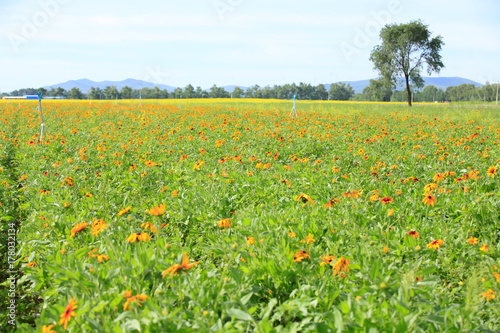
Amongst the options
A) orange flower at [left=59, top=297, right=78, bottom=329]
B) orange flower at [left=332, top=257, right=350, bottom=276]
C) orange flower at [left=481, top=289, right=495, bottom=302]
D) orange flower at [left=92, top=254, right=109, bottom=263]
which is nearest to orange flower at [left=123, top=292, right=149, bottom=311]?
orange flower at [left=59, top=297, right=78, bottom=329]

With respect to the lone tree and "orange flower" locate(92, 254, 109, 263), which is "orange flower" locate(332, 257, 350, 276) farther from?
the lone tree

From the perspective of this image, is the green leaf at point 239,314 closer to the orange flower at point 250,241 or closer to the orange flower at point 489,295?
the orange flower at point 250,241

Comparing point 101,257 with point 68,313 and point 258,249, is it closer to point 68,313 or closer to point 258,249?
point 68,313

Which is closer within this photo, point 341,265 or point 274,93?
point 341,265

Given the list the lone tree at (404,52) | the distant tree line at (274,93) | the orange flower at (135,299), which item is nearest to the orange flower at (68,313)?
the orange flower at (135,299)

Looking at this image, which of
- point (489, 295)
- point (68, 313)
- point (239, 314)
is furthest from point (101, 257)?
point (489, 295)

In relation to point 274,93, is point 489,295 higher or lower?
lower

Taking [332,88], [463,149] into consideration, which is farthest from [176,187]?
[332,88]

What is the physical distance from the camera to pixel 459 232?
317 centimetres

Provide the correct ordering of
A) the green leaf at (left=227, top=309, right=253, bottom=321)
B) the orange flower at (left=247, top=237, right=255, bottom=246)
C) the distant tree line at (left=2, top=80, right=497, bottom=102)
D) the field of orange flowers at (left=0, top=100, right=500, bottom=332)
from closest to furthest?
the green leaf at (left=227, top=309, right=253, bottom=321) → the field of orange flowers at (left=0, top=100, right=500, bottom=332) → the orange flower at (left=247, top=237, right=255, bottom=246) → the distant tree line at (left=2, top=80, right=497, bottom=102)

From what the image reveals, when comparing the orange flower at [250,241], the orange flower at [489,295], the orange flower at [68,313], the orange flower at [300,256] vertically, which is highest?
the orange flower at [300,256]

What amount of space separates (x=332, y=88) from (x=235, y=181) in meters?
114

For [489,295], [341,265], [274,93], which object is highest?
[274,93]

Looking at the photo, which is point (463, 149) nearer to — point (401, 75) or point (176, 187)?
point (176, 187)
